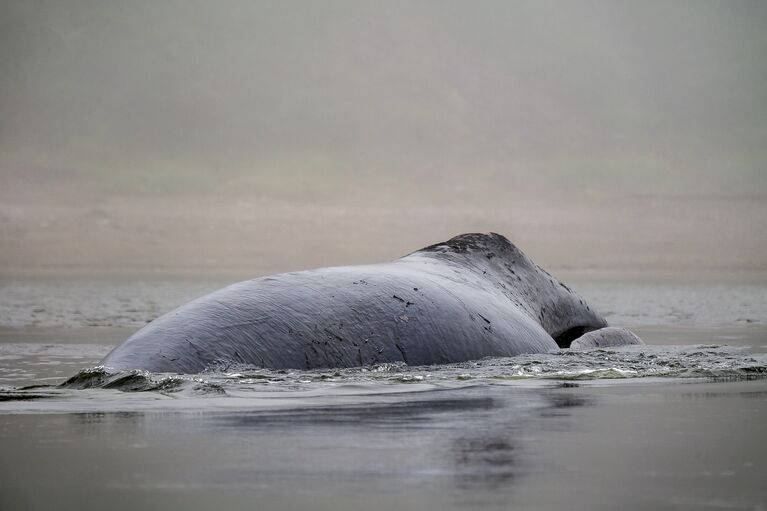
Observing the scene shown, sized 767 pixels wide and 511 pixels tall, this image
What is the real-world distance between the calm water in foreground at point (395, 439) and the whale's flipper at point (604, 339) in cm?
309

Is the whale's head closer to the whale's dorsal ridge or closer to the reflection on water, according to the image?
the whale's dorsal ridge

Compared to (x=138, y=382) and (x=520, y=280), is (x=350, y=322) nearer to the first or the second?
(x=138, y=382)

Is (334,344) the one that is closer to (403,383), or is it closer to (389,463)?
(403,383)

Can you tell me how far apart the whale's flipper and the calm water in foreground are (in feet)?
10.2

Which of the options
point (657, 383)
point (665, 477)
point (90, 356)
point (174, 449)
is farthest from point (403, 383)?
point (90, 356)

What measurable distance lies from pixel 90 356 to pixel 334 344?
23.3 feet

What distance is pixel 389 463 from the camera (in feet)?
20.3

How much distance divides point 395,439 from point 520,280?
30.0 feet

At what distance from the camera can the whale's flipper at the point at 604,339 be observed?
15.7 m

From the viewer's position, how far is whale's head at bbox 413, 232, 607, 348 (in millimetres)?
15562

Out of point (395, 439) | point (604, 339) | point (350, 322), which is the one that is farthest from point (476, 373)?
point (604, 339)

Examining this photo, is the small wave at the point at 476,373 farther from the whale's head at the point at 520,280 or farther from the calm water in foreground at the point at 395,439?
the whale's head at the point at 520,280

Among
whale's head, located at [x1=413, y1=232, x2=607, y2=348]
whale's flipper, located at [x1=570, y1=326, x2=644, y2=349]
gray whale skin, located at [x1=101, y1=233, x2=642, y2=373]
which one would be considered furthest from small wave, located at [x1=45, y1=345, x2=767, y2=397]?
whale's head, located at [x1=413, y1=232, x2=607, y2=348]

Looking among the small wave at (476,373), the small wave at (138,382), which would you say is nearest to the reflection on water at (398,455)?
the small wave at (138,382)
